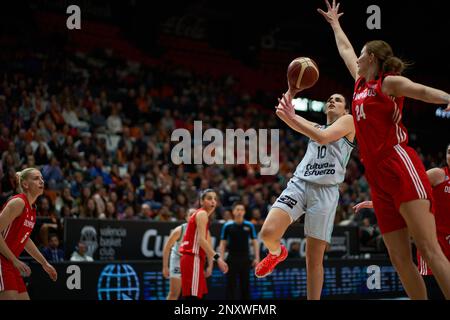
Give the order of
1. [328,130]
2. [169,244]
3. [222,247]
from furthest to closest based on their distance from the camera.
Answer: [222,247], [169,244], [328,130]

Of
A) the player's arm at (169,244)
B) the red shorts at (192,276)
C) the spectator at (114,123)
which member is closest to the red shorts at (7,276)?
the red shorts at (192,276)

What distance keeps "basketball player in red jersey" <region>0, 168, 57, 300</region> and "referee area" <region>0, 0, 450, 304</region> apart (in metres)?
2.24

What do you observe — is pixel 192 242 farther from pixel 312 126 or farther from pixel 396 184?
pixel 396 184

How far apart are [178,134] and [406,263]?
490 inches

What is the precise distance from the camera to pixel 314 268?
5137 millimetres

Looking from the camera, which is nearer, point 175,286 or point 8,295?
point 8,295

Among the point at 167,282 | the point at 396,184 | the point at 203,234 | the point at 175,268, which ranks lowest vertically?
the point at 167,282

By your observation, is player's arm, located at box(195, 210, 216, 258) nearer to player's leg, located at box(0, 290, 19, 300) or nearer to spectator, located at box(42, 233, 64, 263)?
spectator, located at box(42, 233, 64, 263)

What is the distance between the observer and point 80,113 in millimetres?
14836

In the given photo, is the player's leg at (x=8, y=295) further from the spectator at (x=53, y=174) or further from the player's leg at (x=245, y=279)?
the spectator at (x=53, y=174)

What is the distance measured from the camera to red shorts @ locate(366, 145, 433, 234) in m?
3.85

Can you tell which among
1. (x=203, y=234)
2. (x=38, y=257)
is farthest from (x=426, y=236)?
(x=203, y=234)

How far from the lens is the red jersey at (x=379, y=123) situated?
4.02 metres

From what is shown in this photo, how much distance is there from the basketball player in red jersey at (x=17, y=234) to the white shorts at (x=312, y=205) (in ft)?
7.06
